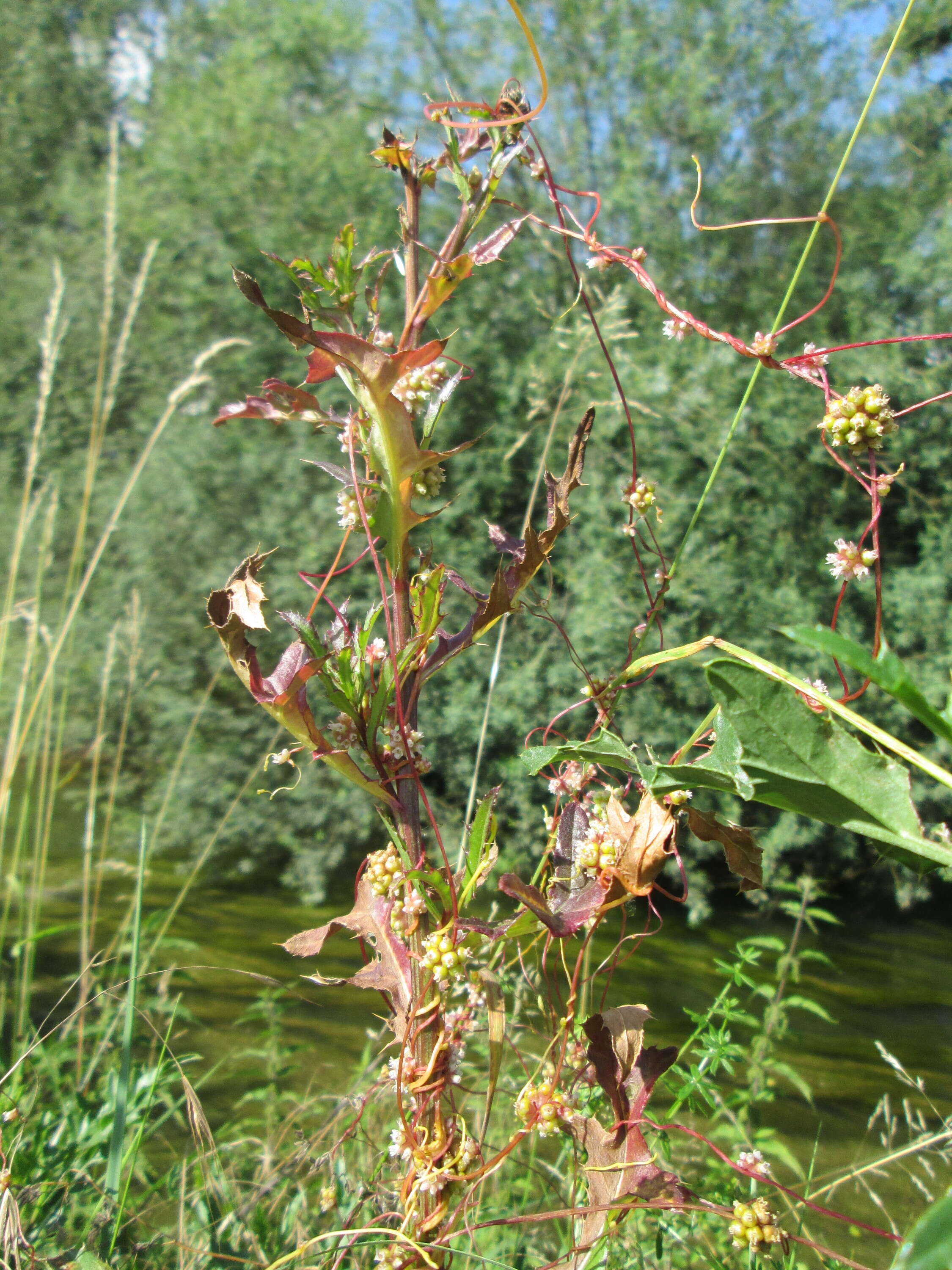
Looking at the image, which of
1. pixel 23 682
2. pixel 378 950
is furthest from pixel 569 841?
pixel 23 682

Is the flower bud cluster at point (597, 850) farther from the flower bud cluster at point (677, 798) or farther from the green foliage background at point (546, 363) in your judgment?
the green foliage background at point (546, 363)

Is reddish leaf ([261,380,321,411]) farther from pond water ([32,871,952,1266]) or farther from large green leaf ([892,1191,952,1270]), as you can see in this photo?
pond water ([32,871,952,1266])

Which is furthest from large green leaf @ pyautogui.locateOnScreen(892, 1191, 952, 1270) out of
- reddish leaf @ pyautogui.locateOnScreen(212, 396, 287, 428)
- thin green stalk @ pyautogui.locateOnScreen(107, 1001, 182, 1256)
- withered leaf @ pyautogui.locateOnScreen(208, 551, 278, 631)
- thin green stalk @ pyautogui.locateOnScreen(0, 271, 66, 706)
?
thin green stalk @ pyautogui.locateOnScreen(0, 271, 66, 706)

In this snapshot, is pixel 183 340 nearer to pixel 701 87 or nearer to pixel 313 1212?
pixel 701 87

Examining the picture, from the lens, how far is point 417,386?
20.3 inches

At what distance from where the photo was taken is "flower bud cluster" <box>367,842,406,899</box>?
51 centimetres

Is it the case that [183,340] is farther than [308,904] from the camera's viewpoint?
Yes

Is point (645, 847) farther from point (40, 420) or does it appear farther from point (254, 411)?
point (40, 420)

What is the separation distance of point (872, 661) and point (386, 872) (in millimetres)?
309

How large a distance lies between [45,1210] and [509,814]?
3.34 m

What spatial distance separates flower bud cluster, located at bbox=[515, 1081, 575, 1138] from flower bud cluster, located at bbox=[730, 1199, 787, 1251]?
103mm

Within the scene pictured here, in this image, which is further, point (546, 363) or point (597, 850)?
point (546, 363)

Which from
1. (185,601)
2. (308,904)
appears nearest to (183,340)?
(185,601)

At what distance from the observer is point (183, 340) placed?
4820mm
